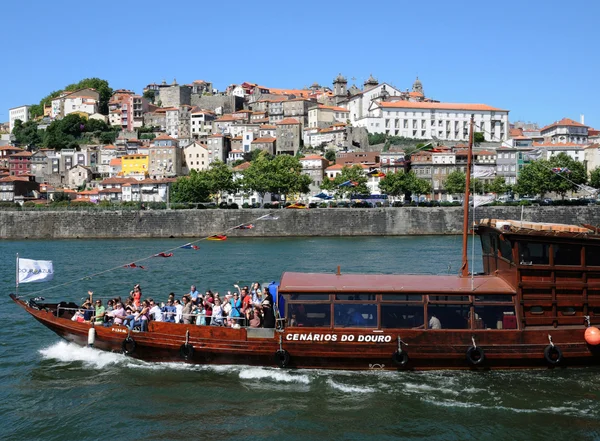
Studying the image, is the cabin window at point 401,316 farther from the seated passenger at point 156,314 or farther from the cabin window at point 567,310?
the seated passenger at point 156,314

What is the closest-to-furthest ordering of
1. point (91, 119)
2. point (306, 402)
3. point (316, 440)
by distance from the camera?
point (316, 440), point (306, 402), point (91, 119)

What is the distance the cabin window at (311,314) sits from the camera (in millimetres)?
14797

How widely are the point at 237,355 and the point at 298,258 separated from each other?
24.4 m

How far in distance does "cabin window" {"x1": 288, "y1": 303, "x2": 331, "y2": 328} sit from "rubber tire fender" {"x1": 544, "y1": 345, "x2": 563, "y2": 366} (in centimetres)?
452

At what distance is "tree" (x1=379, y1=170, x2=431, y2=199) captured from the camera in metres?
Answer: 76.1

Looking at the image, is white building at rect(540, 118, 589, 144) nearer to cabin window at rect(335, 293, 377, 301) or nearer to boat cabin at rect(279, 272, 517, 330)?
boat cabin at rect(279, 272, 517, 330)

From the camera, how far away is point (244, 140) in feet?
394

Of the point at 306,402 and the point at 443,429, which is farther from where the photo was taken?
the point at 306,402

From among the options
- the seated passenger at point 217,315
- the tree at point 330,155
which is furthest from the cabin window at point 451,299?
the tree at point 330,155

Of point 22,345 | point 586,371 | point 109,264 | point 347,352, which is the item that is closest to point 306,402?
point 347,352

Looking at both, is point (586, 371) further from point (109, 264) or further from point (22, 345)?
point (109, 264)

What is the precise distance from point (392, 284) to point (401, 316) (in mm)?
769

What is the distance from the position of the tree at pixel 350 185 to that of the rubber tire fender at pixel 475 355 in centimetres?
5849

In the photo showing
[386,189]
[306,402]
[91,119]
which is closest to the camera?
[306,402]
